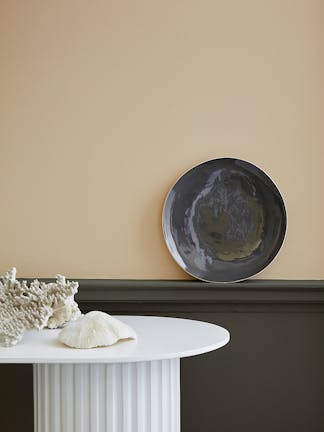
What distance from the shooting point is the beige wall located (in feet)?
8.88

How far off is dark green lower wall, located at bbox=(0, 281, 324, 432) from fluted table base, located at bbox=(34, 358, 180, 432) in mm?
686

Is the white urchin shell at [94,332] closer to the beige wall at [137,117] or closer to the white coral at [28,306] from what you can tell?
the white coral at [28,306]

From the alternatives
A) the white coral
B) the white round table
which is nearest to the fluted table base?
the white round table

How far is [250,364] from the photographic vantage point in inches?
105

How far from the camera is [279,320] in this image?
8.72ft

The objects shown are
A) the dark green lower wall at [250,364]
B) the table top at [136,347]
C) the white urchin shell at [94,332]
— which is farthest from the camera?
the dark green lower wall at [250,364]

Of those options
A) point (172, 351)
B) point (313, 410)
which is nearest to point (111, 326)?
point (172, 351)

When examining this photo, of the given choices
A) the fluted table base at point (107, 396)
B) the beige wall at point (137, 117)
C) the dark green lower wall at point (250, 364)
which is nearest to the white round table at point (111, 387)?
the fluted table base at point (107, 396)

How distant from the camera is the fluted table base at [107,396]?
1.90 meters

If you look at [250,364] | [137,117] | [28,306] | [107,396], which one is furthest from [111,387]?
[137,117]

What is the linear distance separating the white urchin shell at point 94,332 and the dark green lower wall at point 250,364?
0.68 meters

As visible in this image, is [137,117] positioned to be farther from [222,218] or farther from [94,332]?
[94,332]

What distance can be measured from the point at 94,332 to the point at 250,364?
98cm

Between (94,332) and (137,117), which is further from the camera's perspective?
(137,117)
